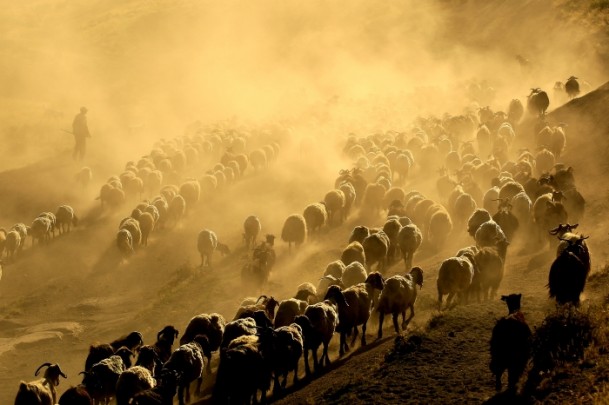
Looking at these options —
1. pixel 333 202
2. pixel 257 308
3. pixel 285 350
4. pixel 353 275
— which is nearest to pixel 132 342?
pixel 257 308

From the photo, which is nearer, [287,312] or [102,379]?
[102,379]

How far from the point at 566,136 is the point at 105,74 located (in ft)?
198

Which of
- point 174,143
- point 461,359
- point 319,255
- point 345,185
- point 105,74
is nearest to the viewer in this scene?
point 461,359

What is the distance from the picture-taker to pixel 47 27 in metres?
96.3

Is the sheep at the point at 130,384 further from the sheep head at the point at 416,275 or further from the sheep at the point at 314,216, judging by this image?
the sheep at the point at 314,216

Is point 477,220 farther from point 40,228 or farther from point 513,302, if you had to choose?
point 40,228

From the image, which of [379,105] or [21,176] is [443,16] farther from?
[21,176]

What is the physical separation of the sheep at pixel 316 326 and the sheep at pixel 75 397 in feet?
15.2

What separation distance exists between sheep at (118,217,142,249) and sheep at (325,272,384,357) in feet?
47.9

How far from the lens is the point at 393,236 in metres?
23.8

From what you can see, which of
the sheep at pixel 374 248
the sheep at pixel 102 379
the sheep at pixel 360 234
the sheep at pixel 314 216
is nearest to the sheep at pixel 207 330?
the sheep at pixel 102 379

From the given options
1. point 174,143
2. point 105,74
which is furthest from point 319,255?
point 105,74

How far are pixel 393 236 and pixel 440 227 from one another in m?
2.20

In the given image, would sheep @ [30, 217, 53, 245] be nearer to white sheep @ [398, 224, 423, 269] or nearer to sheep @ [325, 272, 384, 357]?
white sheep @ [398, 224, 423, 269]
